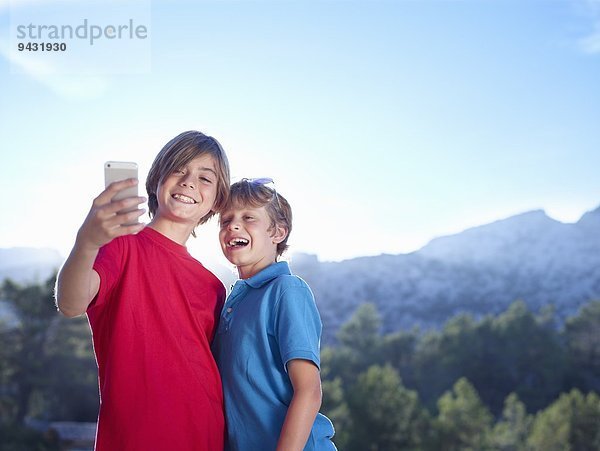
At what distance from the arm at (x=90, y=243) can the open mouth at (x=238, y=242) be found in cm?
43

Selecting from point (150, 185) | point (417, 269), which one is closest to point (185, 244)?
point (150, 185)

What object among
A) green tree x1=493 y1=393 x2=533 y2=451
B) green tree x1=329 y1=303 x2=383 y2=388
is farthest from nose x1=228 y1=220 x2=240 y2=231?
green tree x1=329 y1=303 x2=383 y2=388

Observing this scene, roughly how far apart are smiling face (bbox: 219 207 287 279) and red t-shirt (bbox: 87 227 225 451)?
21cm

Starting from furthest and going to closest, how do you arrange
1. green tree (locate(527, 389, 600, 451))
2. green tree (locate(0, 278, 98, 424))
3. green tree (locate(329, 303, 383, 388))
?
green tree (locate(329, 303, 383, 388)), green tree (locate(527, 389, 600, 451)), green tree (locate(0, 278, 98, 424))

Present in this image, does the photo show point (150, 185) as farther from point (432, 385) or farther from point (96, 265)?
point (432, 385)

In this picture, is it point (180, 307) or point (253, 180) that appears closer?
point (180, 307)

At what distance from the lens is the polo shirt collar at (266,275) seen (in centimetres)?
188

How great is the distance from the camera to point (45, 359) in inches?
1137

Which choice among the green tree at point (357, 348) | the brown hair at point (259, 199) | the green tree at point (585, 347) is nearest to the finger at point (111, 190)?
the brown hair at point (259, 199)

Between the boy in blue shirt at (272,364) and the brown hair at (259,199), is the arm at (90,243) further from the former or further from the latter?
the brown hair at (259,199)

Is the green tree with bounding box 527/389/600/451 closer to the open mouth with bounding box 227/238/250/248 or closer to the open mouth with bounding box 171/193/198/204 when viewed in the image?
the open mouth with bounding box 227/238/250/248

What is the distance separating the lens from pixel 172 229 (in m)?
1.94

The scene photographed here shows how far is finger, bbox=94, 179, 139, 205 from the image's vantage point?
130 cm

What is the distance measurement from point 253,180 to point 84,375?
94.4ft
